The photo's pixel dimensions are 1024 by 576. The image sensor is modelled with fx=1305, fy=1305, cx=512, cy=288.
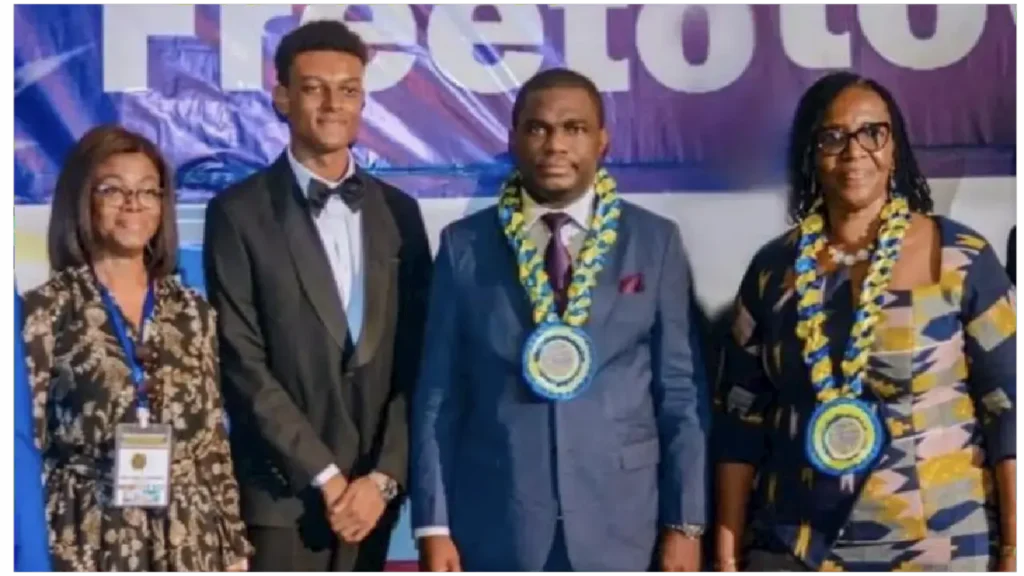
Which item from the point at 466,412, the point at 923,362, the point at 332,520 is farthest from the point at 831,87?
the point at 332,520

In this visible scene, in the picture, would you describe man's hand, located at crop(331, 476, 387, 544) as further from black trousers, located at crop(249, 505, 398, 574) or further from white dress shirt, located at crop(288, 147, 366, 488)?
white dress shirt, located at crop(288, 147, 366, 488)

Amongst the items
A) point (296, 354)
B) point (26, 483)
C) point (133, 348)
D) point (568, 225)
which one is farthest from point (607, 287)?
point (26, 483)

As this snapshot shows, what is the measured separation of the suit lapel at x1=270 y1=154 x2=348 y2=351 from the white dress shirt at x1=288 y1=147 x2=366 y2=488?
2 cm

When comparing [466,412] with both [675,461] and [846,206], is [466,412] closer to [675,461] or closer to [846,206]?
[675,461]

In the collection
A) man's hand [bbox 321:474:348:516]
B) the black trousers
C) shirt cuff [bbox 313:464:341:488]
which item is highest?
shirt cuff [bbox 313:464:341:488]

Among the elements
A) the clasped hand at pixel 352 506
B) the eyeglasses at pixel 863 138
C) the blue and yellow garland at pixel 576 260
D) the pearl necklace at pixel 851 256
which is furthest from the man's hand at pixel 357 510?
the eyeglasses at pixel 863 138

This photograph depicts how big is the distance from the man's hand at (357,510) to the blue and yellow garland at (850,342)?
102 cm

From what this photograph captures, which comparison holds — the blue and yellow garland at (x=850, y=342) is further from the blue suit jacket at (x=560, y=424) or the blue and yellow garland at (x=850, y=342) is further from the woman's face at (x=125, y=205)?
the woman's face at (x=125, y=205)

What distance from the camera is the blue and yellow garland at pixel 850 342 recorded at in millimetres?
2928

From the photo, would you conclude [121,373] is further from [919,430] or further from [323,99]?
[919,430]

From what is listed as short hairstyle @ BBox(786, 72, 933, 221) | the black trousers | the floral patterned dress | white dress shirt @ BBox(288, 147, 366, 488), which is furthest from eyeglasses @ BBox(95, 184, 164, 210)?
short hairstyle @ BBox(786, 72, 933, 221)

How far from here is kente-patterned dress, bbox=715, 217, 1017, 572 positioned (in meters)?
2.92

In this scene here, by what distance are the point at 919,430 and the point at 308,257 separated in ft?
4.85


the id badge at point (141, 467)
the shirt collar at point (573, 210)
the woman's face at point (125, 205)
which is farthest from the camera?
the shirt collar at point (573, 210)
